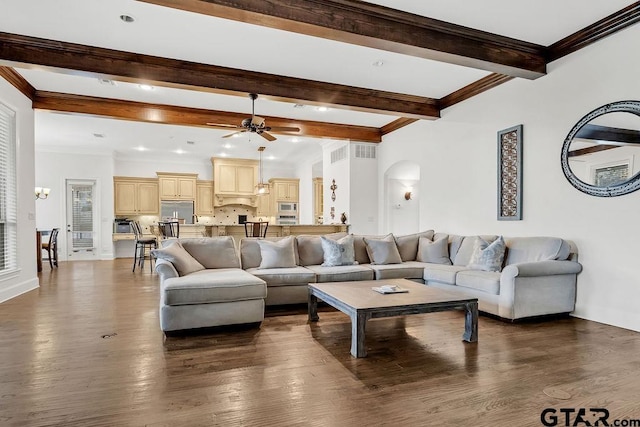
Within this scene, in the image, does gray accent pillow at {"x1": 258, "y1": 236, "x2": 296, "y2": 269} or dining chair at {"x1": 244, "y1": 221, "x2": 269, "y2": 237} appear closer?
gray accent pillow at {"x1": 258, "y1": 236, "x2": 296, "y2": 269}

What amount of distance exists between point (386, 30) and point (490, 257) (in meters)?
2.80

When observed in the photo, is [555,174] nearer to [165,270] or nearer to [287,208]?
[165,270]

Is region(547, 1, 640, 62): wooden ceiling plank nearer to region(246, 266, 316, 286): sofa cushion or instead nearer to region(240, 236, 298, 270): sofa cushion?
region(246, 266, 316, 286): sofa cushion

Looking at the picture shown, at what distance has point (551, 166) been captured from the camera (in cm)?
418

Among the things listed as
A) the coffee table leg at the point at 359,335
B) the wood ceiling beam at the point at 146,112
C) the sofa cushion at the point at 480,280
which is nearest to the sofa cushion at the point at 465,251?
the sofa cushion at the point at 480,280

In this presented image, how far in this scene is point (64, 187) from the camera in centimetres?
932

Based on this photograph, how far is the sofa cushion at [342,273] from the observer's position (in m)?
4.27

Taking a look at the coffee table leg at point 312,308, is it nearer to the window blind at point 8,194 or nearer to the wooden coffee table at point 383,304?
the wooden coffee table at point 383,304

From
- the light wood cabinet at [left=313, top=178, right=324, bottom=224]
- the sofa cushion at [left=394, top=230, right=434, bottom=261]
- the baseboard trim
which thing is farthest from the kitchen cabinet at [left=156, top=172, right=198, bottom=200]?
the sofa cushion at [left=394, top=230, right=434, bottom=261]

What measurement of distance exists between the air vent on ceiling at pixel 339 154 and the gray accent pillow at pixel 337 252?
344 centimetres

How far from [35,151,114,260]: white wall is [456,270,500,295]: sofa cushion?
9270 mm

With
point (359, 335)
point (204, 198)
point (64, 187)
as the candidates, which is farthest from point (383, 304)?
point (64, 187)

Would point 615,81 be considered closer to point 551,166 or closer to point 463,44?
point 551,166

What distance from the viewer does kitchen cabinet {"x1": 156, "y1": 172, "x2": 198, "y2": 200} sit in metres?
10.2
